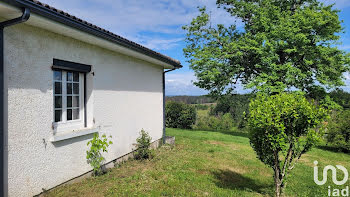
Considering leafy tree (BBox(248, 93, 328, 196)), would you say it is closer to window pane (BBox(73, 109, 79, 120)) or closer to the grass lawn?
the grass lawn

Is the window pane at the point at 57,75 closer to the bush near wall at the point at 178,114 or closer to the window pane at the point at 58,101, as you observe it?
the window pane at the point at 58,101

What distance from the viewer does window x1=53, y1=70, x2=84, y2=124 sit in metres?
4.25

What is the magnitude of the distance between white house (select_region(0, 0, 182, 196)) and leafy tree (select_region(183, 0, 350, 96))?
9918mm

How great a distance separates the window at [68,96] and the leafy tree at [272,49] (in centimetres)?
1080

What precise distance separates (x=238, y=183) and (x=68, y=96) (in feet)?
15.0

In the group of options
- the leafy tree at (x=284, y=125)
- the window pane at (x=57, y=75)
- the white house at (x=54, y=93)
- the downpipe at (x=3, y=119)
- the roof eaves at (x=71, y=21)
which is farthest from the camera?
the window pane at (x=57, y=75)

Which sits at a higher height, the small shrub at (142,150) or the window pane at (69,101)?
the window pane at (69,101)

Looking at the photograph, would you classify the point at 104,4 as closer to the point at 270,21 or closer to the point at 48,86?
the point at 48,86

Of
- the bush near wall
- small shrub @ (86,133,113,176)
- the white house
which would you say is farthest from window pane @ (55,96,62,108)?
the bush near wall

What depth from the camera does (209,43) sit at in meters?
16.5

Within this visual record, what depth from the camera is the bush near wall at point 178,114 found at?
18609 mm

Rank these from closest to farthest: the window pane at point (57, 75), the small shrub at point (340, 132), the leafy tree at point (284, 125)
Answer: the leafy tree at point (284, 125)
the window pane at point (57, 75)
the small shrub at point (340, 132)

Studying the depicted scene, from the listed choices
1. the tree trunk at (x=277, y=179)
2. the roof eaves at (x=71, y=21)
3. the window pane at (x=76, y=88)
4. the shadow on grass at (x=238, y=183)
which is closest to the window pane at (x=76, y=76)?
the window pane at (x=76, y=88)

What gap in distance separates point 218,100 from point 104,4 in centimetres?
1199
